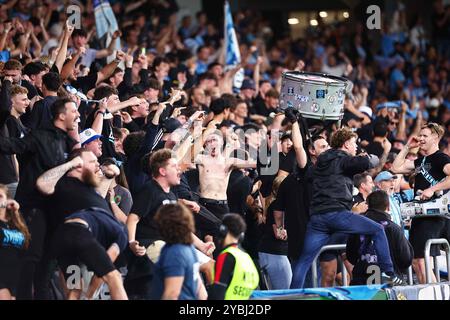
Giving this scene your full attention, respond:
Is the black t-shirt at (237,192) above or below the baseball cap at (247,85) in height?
below

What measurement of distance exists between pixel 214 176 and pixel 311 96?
1.41 m

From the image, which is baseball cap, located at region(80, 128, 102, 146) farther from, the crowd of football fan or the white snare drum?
the white snare drum

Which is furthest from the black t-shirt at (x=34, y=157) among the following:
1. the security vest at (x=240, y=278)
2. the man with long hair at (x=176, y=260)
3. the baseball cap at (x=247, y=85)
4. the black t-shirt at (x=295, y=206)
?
the baseball cap at (x=247, y=85)

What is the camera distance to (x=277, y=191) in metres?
11.8

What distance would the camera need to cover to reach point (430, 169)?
1201 centimetres

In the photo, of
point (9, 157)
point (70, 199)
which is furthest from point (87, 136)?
point (70, 199)

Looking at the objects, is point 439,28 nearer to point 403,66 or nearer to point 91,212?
point 403,66

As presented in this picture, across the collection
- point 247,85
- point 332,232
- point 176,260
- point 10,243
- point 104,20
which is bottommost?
point 332,232

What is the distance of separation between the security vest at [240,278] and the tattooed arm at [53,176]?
1.54 meters

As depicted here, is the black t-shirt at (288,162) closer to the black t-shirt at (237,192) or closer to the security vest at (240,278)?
the black t-shirt at (237,192)

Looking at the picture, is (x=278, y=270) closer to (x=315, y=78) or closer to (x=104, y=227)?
(x=315, y=78)

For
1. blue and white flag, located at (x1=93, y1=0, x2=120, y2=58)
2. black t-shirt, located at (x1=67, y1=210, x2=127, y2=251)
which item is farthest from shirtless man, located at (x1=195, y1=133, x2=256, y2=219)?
blue and white flag, located at (x1=93, y1=0, x2=120, y2=58)

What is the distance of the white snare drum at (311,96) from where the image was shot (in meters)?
12.2

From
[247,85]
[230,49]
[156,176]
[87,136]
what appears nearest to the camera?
[156,176]
